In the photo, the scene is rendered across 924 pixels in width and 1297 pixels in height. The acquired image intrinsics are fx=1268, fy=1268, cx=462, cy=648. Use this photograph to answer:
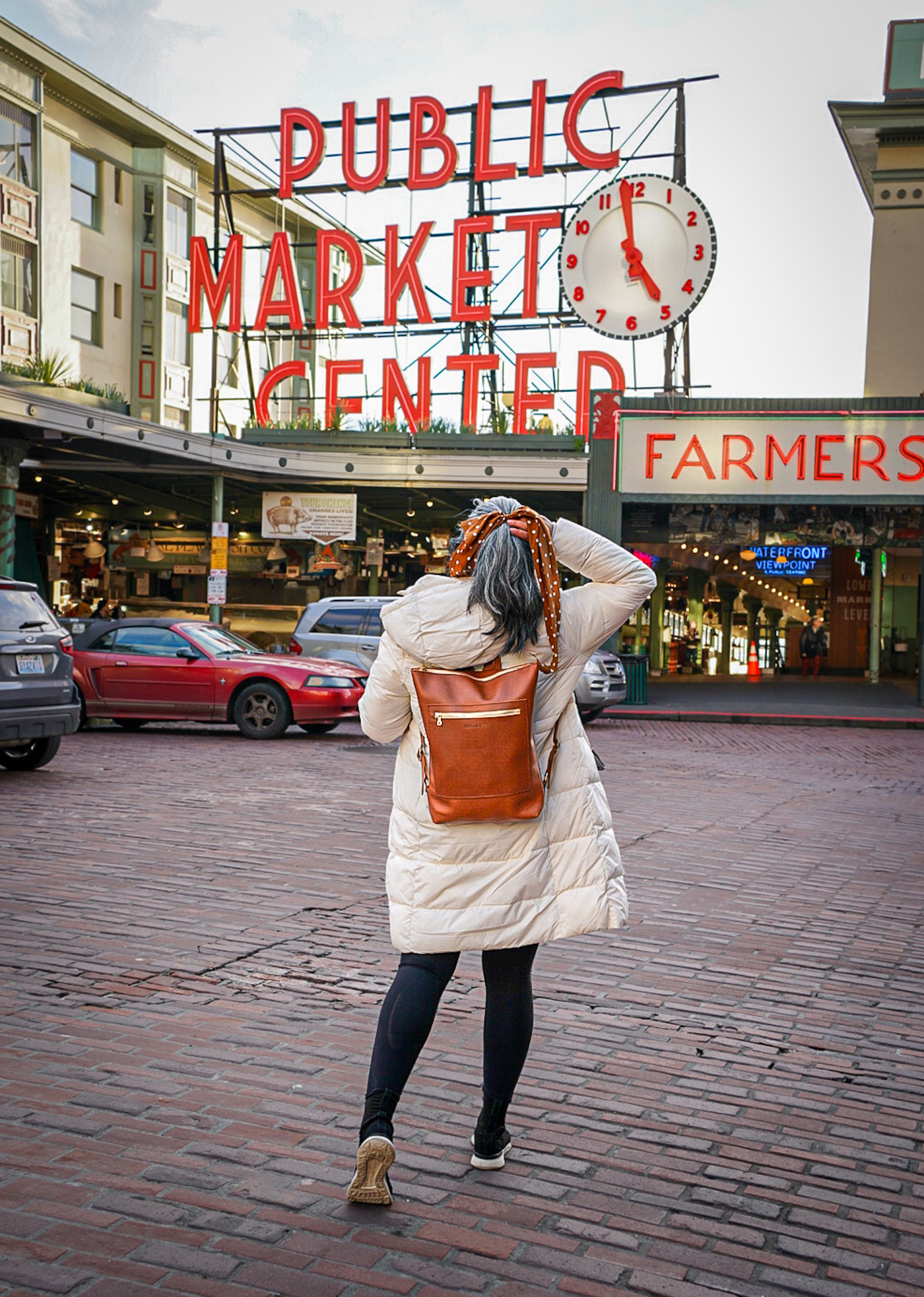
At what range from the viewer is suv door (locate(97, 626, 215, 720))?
1564 centimetres

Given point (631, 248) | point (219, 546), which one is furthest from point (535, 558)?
point (631, 248)

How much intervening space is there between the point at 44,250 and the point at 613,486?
18.9m

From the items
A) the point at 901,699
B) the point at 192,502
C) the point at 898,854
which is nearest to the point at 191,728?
the point at 898,854

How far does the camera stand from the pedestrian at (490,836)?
324 centimetres

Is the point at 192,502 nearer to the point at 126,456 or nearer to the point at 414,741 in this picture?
the point at 126,456

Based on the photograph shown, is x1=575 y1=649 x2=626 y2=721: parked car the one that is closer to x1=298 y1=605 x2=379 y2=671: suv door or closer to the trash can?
x1=298 y1=605 x2=379 y2=671: suv door

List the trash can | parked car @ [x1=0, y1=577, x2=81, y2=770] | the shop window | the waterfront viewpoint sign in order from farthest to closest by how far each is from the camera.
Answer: the shop window < the waterfront viewpoint sign < the trash can < parked car @ [x1=0, y1=577, x2=81, y2=770]

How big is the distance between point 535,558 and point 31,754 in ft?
A: 32.6

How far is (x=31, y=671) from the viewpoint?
1101cm

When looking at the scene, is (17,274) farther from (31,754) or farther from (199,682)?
(31,754)

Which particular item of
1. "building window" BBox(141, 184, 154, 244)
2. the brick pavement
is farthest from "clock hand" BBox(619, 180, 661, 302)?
the brick pavement

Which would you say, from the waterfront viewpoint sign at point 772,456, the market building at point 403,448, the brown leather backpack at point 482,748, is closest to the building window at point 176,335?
the market building at point 403,448

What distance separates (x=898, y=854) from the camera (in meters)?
9.00

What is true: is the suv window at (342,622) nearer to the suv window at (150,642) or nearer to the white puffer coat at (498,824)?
the suv window at (150,642)
